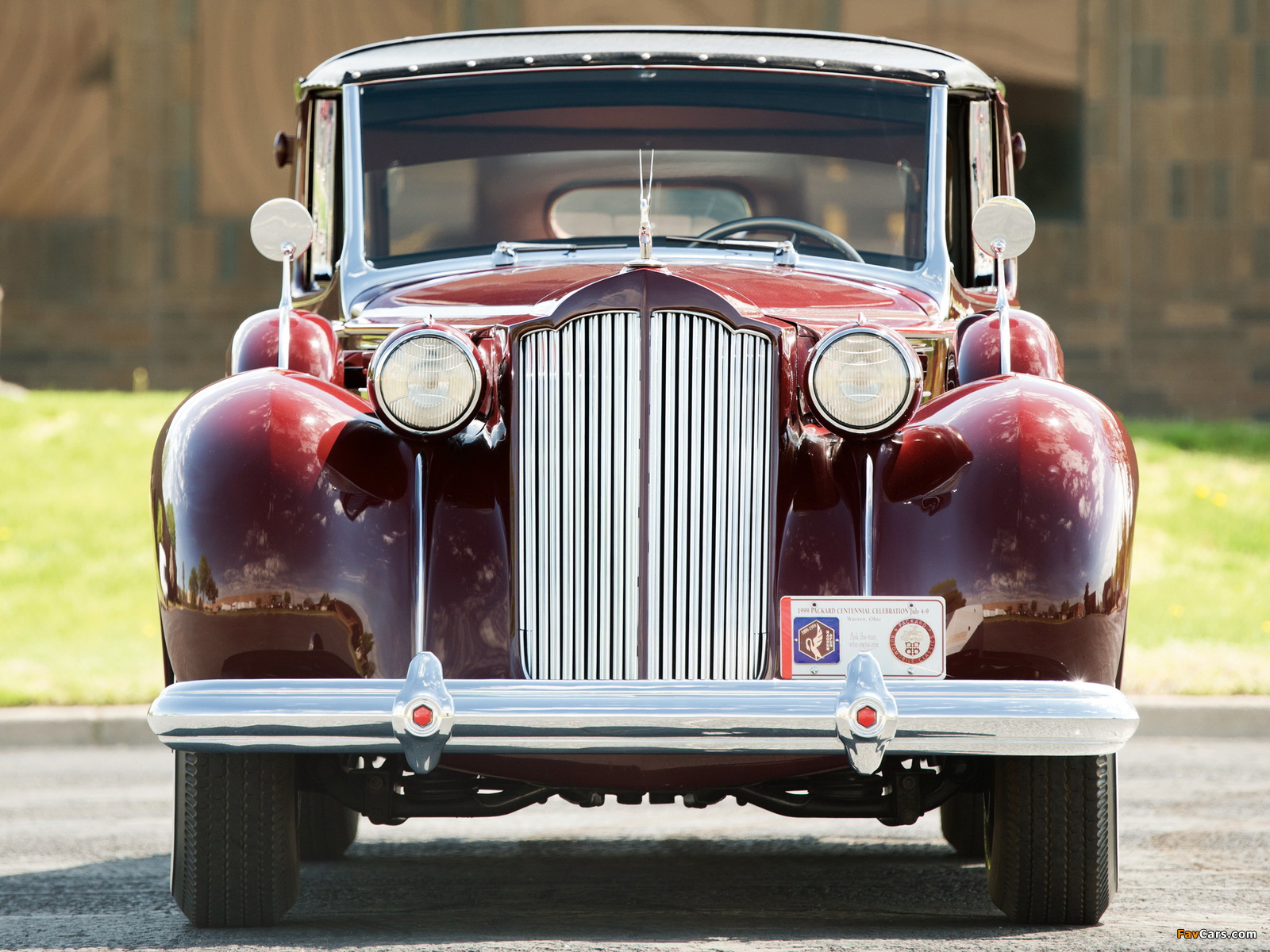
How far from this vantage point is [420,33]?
16.7 meters

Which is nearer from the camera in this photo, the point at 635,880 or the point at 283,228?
the point at 283,228

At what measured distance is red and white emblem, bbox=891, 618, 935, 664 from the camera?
361 cm

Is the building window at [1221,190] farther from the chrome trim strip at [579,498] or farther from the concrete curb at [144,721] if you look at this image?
the chrome trim strip at [579,498]

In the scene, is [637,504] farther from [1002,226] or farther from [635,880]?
[635,880]

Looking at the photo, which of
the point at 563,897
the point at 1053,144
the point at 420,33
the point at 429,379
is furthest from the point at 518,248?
the point at 1053,144

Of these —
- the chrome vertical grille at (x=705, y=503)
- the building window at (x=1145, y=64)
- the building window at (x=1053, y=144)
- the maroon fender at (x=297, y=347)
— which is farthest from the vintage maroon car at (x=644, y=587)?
the building window at (x=1145, y=64)

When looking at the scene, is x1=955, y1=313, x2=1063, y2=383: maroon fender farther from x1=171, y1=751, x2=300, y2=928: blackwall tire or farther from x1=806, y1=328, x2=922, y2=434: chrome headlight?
x1=171, y1=751, x2=300, y2=928: blackwall tire

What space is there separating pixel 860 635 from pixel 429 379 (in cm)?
102

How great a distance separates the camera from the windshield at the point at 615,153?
5.10 m

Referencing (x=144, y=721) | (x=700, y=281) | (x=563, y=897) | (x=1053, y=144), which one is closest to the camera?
(x=700, y=281)

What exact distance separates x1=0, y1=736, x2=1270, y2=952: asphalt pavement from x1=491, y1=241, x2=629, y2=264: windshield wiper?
169 centimetres

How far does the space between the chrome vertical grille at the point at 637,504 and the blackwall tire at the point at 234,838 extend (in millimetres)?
650

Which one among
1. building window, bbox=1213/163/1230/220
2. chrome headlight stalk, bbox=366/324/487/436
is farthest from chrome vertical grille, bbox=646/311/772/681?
building window, bbox=1213/163/1230/220

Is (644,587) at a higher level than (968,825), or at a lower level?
higher
